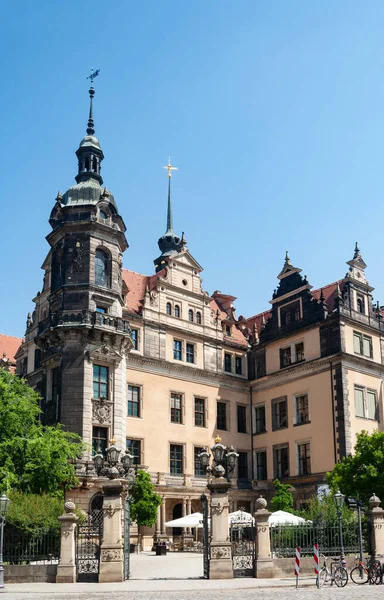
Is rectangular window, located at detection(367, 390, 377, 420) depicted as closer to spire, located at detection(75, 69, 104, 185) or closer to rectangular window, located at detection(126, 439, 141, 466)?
rectangular window, located at detection(126, 439, 141, 466)

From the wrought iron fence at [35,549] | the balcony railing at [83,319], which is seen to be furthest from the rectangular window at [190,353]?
the wrought iron fence at [35,549]

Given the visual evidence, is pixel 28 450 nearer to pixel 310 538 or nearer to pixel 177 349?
pixel 310 538

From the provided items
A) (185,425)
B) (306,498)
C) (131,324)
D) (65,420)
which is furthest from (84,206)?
(306,498)

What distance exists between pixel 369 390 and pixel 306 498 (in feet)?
24.8

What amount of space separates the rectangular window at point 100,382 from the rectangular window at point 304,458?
44.5 ft

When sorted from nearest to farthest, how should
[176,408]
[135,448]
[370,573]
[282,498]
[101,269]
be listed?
[370,573]
[101,269]
[282,498]
[135,448]
[176,408]

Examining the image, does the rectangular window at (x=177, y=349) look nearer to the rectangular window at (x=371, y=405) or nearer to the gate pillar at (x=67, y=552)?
the rectangular window at (x=371, y=405)

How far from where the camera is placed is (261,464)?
49.3 metres

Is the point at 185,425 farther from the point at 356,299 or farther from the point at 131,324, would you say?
the point at 356,299

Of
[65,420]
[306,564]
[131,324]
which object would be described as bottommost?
[306,564]

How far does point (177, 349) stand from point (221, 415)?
5.62m

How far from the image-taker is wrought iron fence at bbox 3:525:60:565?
79.8 feet

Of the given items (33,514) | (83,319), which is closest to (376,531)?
(33,514)

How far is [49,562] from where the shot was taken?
24.2 m
